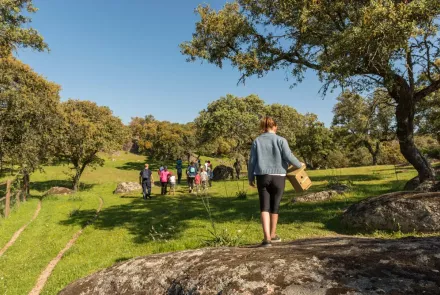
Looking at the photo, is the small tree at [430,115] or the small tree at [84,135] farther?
the small tree at [84,135]

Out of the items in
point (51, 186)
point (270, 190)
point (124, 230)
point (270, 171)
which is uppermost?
point (270, 171)

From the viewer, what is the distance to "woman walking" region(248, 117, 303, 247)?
225 inches

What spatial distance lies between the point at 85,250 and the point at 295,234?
26.4ft

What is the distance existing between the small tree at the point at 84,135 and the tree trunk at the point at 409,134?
28.7 m

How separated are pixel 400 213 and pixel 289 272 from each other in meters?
7.50

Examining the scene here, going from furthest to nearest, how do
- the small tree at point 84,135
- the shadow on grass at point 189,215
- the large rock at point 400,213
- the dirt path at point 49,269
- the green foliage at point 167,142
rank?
the green foliage at point 167,142 → the small tree at point 84,135 → the shadow on grass at point 189,215 → the dirt path at point 49,269 → the large rock at point 400,213

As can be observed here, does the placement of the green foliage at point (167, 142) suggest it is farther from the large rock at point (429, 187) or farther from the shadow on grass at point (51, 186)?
the large rock at point (429, 187)

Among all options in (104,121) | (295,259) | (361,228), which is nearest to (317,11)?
(361,228)

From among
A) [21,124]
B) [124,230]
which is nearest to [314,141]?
[21,124]

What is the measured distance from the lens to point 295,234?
32.9ft

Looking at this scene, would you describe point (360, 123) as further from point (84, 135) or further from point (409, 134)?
point (84, 135)

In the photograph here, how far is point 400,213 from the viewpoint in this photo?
9055 mm

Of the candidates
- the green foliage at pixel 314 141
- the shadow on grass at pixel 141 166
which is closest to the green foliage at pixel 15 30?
the shadow on grass at pixel 141 166

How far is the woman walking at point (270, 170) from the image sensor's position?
5703 millimetres
